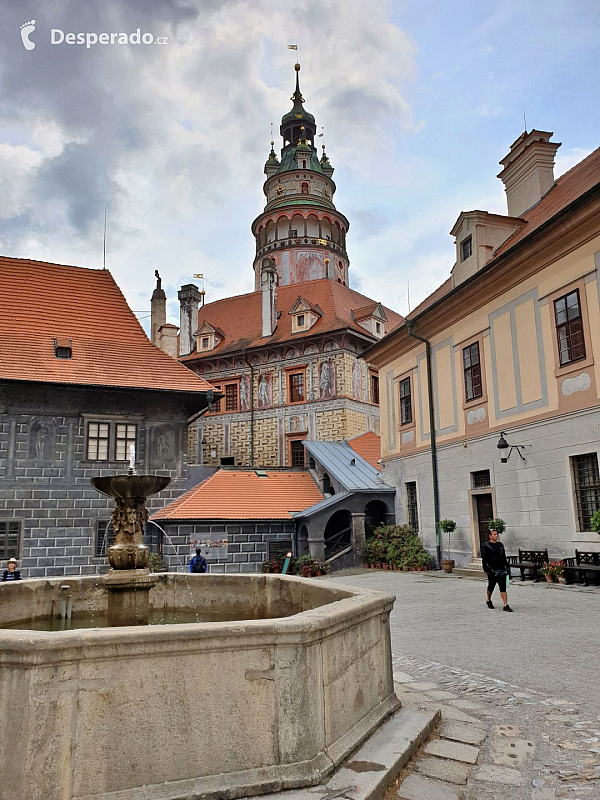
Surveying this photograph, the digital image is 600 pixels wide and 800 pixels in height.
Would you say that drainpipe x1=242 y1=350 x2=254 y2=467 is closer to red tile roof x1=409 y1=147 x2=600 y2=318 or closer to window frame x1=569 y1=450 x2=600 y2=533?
red tile roof x1=409 y1=147 x2=600 y2=318

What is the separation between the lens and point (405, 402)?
23875 mm

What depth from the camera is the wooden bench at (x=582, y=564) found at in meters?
13.3

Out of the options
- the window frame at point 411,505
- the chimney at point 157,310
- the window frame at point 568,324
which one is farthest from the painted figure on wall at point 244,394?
the window frame at point 568,324

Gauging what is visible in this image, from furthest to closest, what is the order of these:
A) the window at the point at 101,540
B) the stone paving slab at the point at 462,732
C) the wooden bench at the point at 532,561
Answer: the window at the point at 101,540 < the wooden bench at the point at 532,561 < the stone paving slab at the point at 462,732

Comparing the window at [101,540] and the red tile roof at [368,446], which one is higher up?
the red tile roof at [368,446]

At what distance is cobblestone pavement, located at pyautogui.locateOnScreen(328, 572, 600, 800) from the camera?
4035 mm

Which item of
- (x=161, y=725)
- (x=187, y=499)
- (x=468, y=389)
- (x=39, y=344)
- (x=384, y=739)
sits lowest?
(x=384, y=739)

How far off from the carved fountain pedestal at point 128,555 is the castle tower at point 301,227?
36.5 meters

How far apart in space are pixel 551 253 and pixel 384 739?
13987mm

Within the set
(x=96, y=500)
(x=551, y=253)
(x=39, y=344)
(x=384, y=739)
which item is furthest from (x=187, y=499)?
(x=384, y=739)

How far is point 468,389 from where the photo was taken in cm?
1953

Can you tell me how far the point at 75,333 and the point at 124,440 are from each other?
4563 millimetres

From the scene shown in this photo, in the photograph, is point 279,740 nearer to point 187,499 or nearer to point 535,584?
point 535,584

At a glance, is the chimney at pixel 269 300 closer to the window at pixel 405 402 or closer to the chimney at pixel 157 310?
the chimney at pixel 157 310
